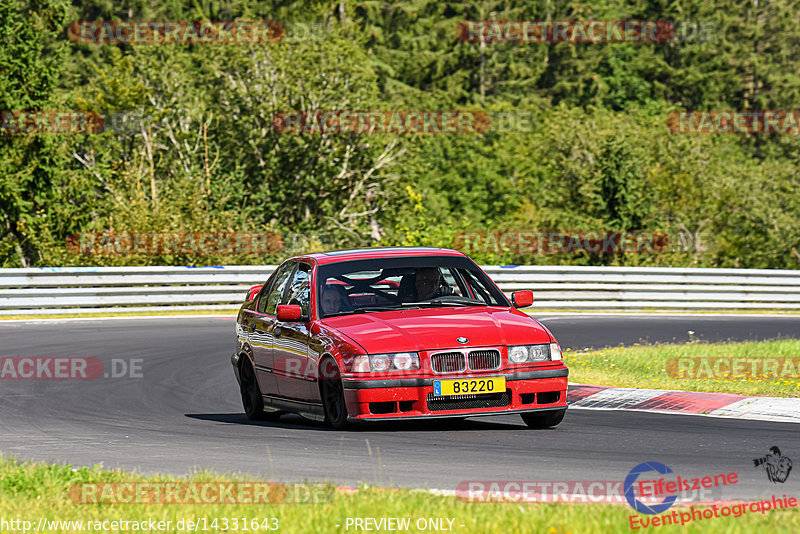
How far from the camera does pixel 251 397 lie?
11359 mm

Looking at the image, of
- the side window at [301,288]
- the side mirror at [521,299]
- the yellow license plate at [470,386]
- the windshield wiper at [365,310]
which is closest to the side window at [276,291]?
the side window at [301,288]

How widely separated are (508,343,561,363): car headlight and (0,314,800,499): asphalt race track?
1.88 feet

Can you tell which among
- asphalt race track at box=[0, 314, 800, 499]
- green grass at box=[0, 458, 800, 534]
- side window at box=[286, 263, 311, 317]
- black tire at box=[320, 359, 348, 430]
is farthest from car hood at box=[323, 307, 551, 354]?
green grass at box=[0, 458, 800, 534]

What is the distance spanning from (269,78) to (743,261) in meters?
17.5

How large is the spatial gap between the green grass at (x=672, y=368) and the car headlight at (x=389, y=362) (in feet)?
14.4

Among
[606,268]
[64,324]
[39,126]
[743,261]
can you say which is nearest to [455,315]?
[64,324]

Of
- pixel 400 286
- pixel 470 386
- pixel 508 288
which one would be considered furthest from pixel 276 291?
pixel 508 288

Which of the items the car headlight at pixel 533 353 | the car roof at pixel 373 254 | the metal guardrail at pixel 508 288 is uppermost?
the car roof at pixel 373 254

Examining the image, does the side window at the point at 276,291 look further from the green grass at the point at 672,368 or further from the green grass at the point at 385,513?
the green grass at the point at 385,513

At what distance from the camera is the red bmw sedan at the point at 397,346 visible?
9.30m

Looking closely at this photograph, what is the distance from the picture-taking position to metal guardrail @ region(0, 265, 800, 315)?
24.0 metres

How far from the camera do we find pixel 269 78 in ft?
129

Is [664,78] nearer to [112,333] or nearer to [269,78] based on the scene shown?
[269,78]

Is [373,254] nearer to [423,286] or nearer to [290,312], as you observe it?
[423,286]
